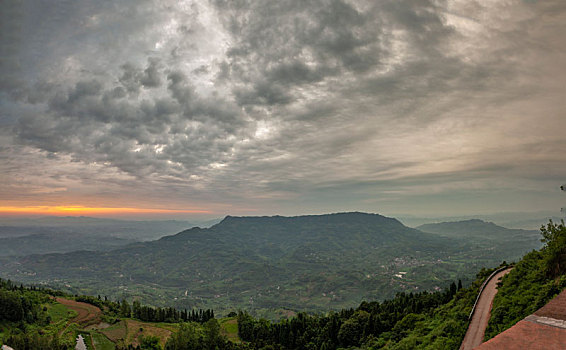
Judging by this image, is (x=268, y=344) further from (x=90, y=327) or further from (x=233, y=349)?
(x=90, y=327)

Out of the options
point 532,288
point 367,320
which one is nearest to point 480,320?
point 532,288

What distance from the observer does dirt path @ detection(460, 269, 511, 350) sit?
2721 cm

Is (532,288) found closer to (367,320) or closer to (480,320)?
(480,320)

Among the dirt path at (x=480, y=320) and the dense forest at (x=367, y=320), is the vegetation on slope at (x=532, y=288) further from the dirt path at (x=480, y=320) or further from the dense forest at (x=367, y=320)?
the dirt path at (x=480, y=320)

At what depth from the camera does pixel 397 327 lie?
5428 cm

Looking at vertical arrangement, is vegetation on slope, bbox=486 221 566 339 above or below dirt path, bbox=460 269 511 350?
above

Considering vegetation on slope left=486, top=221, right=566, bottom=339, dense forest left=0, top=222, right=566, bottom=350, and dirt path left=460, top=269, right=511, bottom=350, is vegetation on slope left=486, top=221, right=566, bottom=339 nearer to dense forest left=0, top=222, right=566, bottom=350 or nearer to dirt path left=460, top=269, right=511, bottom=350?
dense forest left=0, top=222, right=566, bottom=350

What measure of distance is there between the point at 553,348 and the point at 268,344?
77720 millimetres

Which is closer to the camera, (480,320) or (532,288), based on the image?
(532,288)

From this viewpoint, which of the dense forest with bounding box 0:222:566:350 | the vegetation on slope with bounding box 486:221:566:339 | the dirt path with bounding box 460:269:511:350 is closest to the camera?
the vegetation on slope with bounding box 486:221:566:339

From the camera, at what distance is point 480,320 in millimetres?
31578

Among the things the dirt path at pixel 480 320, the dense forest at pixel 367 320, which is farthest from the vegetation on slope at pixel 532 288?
the dirt path at pixel 480 320

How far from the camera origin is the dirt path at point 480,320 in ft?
89.3

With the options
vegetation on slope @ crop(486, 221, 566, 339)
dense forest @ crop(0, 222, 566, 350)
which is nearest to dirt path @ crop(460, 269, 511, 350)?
dense forest @ crop(0, 222, 566, 350)
